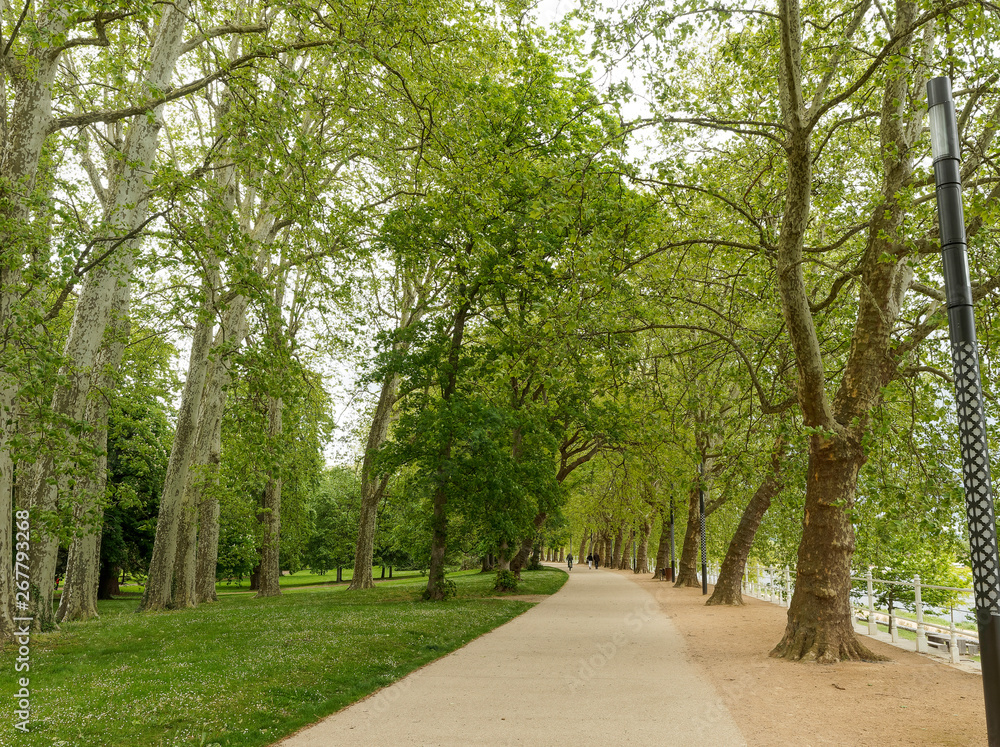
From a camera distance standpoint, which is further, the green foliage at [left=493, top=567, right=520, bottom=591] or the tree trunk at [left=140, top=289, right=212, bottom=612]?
the green foliage at [left=493, top=567, right=520, bottom=591]

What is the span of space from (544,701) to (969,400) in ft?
17.5

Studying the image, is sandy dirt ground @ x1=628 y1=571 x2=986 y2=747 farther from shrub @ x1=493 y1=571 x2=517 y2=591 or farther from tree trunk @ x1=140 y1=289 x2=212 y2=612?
tree trunk @ x1=140 y1=289 x2=212 y2=612

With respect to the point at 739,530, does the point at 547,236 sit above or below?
above

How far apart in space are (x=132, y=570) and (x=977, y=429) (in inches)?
1422

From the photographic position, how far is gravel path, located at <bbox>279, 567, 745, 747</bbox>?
5996 mm

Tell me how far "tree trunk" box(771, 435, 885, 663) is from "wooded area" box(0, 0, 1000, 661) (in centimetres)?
4

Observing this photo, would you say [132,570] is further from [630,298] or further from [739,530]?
[630,298]

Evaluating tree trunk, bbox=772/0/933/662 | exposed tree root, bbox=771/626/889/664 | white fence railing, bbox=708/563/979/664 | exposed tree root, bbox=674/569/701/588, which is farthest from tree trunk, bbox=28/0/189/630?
exposed tree root, bbox=674/569/701/588

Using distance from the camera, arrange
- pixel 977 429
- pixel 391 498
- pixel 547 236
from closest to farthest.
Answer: pixel 977 429 → pixel 547 236 → pixel 391 498

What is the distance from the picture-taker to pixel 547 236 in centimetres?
1562

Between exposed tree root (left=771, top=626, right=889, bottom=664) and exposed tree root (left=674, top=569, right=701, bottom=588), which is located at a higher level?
exposed tree root (left=771, top=626, right=889, bottom=664)

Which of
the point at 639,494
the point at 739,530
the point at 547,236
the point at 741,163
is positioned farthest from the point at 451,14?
the point at 639,494

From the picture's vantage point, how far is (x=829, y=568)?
1028 cm

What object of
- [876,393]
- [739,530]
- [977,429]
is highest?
[876,393]
